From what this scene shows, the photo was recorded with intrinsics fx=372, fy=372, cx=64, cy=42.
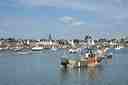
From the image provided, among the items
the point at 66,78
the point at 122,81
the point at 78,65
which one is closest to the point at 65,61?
the point at 78,65

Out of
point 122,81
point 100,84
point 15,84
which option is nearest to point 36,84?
point 15,84

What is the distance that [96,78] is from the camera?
63312mm

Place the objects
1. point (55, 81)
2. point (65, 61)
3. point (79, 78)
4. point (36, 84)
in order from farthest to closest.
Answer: point (65, 61)
point (79, 78)
point (55, 81)
point (36, 84)

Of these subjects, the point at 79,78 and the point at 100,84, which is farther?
the point at 79,78

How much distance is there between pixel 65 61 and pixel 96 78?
2141 cm

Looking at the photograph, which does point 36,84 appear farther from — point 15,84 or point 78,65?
point 78,65

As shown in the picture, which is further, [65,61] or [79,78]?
[65,61]

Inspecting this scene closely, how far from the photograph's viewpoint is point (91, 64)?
84.8 meters

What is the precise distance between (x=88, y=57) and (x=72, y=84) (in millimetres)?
30173

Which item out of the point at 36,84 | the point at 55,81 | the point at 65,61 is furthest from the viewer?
the point at 65,61

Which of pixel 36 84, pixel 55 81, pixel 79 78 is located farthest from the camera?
pixel 79 78

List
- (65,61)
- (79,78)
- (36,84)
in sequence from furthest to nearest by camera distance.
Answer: (65,61), (79,78), (36,84)

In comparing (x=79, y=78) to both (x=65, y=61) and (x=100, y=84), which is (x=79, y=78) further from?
(x=65, y=61)

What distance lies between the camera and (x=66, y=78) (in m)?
64.2
